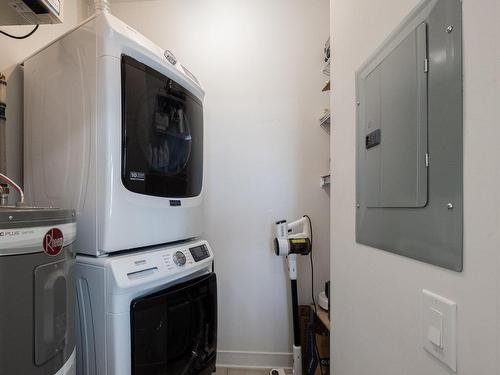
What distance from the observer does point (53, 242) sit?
2.21 feet

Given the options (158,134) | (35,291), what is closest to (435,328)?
(35,291)

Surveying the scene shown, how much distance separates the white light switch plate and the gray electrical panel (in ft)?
0.24

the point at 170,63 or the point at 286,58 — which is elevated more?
the point at 286,58

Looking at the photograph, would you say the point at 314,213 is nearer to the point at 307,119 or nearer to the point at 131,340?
the point at 307,119

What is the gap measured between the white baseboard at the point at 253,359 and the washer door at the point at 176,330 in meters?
0.70

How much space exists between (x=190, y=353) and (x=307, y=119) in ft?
5.51

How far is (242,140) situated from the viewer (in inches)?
81.7

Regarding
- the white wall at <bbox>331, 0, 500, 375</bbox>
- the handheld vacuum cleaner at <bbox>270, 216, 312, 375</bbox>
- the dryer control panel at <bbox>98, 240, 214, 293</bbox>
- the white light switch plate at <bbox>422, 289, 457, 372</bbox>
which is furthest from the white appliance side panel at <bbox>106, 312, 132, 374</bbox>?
the handheld vacuum cleaner at <bbox>270, 216, 312, 375</bbox>

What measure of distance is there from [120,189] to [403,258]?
0.92 m

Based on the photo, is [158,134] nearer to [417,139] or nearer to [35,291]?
[35,291]

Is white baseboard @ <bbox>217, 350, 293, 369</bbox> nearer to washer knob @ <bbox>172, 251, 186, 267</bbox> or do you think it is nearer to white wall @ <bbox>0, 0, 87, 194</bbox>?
washer knob @ <bbox>172, 251, 186, 267</bbox>

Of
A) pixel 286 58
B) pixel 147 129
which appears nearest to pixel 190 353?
pixel 147 129

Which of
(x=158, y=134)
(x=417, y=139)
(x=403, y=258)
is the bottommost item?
(x=403, y=258)

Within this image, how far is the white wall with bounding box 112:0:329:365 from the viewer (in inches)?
79.5
